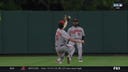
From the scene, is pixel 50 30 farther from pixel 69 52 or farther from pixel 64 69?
pixel 64 69

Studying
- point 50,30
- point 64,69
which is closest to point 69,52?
point 50,30

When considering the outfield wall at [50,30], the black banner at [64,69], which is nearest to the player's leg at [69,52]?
the outfield wall at [50,30]

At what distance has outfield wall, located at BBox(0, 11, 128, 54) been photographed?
32.1m

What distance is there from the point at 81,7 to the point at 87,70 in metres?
24.8

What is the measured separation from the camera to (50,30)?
32188 mm

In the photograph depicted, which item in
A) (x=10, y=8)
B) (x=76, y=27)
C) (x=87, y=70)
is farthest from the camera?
(x=10, y=8)

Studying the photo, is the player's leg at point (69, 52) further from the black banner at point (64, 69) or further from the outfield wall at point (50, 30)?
the black banner at point (64, 69)

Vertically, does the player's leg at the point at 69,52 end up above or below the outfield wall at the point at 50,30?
below

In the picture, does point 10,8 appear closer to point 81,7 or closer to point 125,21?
point 81,7

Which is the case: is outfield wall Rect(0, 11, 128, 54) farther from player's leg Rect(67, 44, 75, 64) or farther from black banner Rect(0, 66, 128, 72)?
black banner Rect(0, 66, 128, 72)

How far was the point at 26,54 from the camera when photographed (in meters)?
32.4

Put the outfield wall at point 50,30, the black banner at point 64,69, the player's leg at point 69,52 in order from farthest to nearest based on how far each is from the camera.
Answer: the outfield wall at point 50,30 < the player's leg at point 69,52 < the black banner at point 64,69

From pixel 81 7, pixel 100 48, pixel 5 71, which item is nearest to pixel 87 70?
pixel 5 71

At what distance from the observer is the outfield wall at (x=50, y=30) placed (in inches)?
1262
